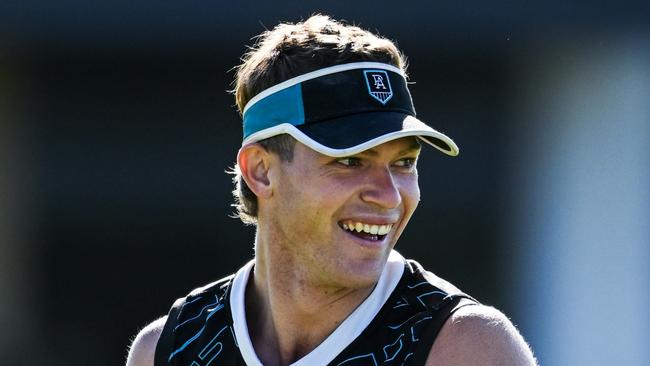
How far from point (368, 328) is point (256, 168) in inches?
21.3

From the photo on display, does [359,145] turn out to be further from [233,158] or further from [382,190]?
[233,158]

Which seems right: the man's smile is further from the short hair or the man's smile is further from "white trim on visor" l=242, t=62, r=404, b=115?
"white trim on visor" l=242, t=62, r=404, b=115

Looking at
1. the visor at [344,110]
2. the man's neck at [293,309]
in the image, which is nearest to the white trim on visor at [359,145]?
the visor at [344,110]

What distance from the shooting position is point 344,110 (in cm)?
290

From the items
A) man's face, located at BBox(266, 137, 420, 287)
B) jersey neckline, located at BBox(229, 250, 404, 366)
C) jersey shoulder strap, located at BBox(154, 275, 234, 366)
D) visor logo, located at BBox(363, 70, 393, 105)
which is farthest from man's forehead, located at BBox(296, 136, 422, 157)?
jersey shoulder strap, located at BBox(154, 275, 234, 366)

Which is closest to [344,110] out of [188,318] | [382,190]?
[382,190]

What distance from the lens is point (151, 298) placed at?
8.70m

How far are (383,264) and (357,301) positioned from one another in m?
0.15

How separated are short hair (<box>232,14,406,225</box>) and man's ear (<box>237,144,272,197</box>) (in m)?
0.03

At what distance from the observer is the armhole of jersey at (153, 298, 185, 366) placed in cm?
313

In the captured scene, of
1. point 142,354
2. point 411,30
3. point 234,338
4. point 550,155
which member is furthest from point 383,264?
point 550,155

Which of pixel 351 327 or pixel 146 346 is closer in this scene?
pixel 351 327

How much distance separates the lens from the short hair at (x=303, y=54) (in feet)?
9.73

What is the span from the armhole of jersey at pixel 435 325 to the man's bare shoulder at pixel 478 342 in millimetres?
11
